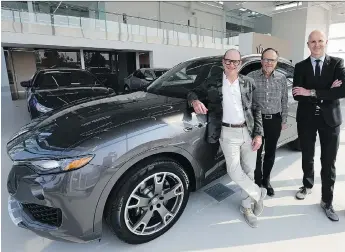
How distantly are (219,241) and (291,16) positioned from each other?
2122 centimetres

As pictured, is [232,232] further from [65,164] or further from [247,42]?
[247,42]

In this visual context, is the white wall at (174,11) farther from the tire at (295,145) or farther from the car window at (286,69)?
the tire at (295,145)

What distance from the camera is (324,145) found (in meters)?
2.11

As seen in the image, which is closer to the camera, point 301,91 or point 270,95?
point 301,91

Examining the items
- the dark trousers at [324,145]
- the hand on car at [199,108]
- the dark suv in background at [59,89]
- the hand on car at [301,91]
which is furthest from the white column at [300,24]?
the hand on car at [199,108]

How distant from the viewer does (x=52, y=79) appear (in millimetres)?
5609

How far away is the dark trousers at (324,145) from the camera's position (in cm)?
205

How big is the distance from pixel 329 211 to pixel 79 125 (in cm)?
222

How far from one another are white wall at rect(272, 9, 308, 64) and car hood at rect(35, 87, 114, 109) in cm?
1762

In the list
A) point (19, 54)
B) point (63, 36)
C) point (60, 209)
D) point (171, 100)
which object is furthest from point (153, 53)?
point (60, 209)

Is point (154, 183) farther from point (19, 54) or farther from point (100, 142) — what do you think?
point (19, 54)

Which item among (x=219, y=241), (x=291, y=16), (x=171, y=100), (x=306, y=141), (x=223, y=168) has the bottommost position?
(x=219, y=241)

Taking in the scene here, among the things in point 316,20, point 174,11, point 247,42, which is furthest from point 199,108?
point 316,20

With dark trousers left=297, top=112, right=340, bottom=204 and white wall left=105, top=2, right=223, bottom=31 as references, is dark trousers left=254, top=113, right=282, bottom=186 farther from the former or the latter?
white wall left=105, top=2, right=223, bottom=31
